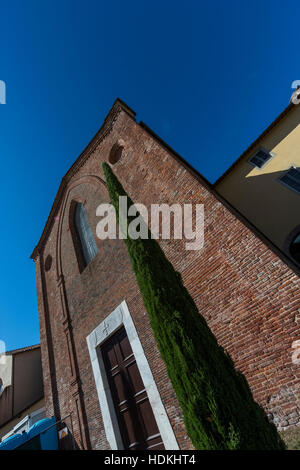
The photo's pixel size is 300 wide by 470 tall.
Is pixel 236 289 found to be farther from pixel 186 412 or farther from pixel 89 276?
pixel 89 276

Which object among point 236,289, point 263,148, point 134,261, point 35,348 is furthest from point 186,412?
point 35,348

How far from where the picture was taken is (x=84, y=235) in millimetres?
9930

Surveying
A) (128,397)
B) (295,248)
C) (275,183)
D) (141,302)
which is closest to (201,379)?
(141,302)

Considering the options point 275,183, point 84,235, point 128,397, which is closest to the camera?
point 128,397

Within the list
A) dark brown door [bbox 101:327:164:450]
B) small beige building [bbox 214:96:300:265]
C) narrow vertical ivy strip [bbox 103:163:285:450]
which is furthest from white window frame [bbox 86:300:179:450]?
small beige building [bbox 214:96:300:265]

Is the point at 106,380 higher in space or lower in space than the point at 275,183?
lower

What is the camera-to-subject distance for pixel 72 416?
7.43m

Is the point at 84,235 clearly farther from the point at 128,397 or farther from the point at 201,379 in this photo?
the point at 201,379

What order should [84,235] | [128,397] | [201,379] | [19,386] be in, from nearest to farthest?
1. [201,379]
2. [128,397]
3. [84,235]
4. [19,386]

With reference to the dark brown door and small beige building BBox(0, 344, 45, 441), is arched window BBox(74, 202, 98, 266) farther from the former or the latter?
small beige building BBox(0, 344, 45, 441)

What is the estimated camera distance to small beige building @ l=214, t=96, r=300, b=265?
754 centimetres

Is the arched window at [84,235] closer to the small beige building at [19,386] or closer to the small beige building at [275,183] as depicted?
the small beige building at [275,183]

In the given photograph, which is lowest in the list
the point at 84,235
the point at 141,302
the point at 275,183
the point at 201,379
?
the point at 201,379

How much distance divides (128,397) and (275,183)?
7620mm
